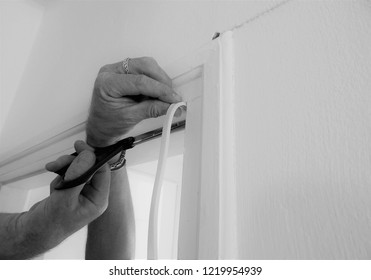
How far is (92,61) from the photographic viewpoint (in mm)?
821

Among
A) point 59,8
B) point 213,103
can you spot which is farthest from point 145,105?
point 59,8

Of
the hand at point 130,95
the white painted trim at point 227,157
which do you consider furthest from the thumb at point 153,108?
the white painted trim at point 227,157

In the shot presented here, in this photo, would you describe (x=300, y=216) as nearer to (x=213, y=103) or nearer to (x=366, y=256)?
(x=366, y=256)

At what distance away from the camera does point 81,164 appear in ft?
1.47

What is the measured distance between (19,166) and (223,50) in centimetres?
86

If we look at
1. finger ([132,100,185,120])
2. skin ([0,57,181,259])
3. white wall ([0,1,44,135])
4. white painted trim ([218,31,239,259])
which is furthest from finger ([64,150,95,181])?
white wall ([0,1,44,135])

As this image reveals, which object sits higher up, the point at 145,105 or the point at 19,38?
the point at 19,38

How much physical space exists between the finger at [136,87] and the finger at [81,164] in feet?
0.39

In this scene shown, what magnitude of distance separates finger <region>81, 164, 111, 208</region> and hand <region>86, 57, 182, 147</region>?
0.09m

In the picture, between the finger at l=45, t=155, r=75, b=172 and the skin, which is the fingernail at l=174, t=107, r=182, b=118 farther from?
the finger at l=45, t=155, r=75, b=172

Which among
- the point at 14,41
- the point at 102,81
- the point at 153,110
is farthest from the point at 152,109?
the point at 14,41

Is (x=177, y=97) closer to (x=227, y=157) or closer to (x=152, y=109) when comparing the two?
(x=152, y=109)

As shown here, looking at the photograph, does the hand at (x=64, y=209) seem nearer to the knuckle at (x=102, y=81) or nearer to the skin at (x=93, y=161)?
the skin at (x=93, y=161)

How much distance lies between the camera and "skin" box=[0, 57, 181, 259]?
45cm
